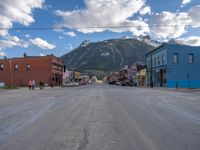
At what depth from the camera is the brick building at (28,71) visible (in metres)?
82.3

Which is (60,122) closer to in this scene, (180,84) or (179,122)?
(179,122)

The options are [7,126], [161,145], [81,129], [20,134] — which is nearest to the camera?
[161,145]

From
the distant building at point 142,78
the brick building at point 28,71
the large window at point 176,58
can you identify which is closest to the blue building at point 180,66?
Answer: the large window at point 176,58

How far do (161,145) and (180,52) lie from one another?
5937 centimetres

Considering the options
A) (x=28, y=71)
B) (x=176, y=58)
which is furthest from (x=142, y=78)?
(x=28, y=71)

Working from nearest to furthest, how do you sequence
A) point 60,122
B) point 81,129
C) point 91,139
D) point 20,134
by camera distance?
point 91,139 → point 20,134 → point 81,129 → point 60,122

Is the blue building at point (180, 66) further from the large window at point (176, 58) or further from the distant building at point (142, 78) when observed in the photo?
the distant building at point (142, 78)

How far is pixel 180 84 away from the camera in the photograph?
63.3m

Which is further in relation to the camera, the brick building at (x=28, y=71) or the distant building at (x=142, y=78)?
the distant building at (x=142, y=78)

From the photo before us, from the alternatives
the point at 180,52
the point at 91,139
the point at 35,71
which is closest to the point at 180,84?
the point at 180,52

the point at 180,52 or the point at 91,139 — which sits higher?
the point at 180,52

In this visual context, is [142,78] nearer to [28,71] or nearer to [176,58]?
[176,58]

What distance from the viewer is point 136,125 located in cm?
1002

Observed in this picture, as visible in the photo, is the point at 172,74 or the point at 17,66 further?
the point at 17,66
